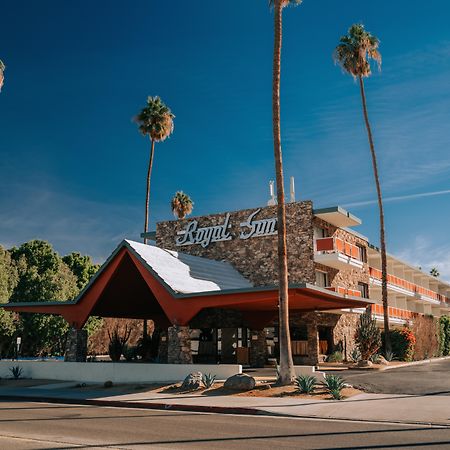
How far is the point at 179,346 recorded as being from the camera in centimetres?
2481

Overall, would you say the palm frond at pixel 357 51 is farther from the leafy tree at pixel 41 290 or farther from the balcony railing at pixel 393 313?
the leafy tree at pixel 41 290

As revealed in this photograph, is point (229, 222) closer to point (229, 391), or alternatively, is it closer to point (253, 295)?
point (253, 295)

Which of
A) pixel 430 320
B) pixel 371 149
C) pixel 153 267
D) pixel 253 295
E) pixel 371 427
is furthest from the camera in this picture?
pixel 430 320

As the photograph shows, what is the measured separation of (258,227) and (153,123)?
47.9 ft

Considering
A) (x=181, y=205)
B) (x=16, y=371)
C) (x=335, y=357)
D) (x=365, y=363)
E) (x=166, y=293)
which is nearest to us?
(x=166, y=293)

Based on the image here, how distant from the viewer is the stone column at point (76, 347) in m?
28.1

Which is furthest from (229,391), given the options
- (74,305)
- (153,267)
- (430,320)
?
(430,320)

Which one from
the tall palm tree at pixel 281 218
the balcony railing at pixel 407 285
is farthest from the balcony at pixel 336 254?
the tall palm tree at pixel 281 218

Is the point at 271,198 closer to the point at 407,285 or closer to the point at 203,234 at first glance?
the point at 203,234

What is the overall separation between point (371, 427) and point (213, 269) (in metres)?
23.3

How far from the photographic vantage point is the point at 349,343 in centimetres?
4184

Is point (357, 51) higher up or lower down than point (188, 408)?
higher up

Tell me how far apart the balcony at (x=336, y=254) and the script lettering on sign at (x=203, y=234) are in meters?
7.28

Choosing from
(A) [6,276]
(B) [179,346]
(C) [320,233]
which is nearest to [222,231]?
(C) [320,233]
